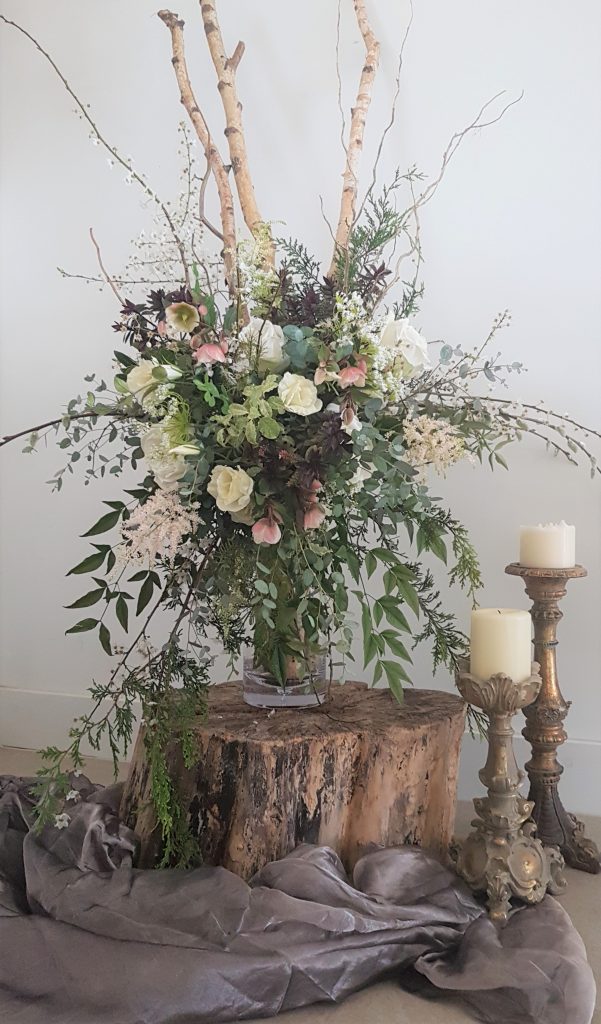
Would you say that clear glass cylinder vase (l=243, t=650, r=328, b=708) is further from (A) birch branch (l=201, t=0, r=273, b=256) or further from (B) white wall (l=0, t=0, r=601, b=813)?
(A) birch branch (l=201, t=0, r=273, b=256)

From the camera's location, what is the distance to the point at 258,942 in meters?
1.25

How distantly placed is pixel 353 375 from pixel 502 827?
788 millimetres

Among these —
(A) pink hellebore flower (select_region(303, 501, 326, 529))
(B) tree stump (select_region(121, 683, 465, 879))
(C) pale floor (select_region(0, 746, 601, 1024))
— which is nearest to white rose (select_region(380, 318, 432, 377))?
(A) pink hellebore flower (select_region(303, 501, 326, 529))

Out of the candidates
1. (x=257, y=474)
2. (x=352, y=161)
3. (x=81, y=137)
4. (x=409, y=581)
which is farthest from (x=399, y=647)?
(x=81, y=137)

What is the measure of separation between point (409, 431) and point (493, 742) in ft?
1.81

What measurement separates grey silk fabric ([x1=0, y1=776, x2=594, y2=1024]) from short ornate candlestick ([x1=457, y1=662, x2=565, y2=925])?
40mm

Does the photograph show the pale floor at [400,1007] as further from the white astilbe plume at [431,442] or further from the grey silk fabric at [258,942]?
the white astilbe plume at [431,442]

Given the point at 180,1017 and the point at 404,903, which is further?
the point at 404,903

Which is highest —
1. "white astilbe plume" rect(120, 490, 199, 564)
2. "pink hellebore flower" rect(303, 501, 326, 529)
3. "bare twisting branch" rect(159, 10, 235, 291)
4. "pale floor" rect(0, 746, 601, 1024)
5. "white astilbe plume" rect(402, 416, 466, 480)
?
"bare twisting branch" rect(159, 10, 235, 291)

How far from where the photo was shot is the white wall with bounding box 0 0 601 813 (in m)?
1.98

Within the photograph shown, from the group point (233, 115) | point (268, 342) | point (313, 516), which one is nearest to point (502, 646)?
point (313, 516)

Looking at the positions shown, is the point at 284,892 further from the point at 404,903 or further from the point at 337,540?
the point at 337,540

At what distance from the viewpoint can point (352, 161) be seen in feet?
6.10

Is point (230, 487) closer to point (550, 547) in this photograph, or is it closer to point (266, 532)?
point (266, 532)
